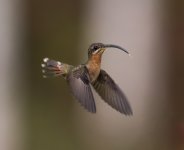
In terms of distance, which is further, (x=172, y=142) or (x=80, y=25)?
(x=80, y=25)

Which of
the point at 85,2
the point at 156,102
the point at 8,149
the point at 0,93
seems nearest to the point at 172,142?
the point at 156,102

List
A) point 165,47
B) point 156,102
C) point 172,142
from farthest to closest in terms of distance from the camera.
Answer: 1. point 165,47
2. point 156,102
3. point 172,142

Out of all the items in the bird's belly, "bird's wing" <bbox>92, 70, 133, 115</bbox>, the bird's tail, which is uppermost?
the bird's tail

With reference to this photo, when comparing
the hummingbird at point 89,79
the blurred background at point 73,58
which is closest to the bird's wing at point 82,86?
the hummingbird at point 89,79

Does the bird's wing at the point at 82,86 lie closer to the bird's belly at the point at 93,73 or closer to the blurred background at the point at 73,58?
the bird's belly at the point at 93,73

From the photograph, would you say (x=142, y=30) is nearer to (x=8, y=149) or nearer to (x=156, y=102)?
(x=8, y=149)

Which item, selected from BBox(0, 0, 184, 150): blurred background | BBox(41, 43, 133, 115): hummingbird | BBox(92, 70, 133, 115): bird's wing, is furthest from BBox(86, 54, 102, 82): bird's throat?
BBox(0, 0, 184, 150): blurred background

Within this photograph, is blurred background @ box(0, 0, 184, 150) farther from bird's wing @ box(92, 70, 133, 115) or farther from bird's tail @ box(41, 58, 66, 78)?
bird's tail @ box(41, 58, 66, 78)
